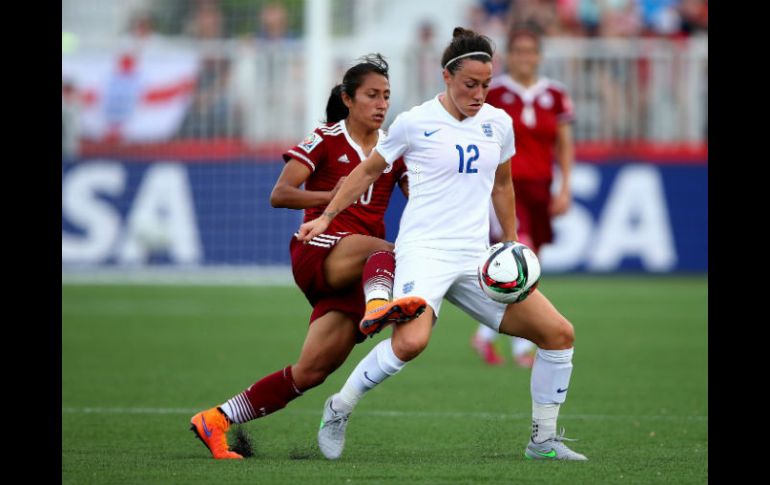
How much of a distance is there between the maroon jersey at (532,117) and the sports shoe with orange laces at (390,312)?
4.81m

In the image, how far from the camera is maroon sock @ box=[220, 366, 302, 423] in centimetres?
694

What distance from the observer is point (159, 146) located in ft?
63.9

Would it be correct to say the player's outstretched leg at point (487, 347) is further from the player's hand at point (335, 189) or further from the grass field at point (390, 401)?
the player's hand at point (335, 189)

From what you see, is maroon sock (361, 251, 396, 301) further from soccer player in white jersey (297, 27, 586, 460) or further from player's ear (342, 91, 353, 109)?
player's ear (342, 91, 353, 109)

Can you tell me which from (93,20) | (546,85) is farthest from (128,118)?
(546,85)

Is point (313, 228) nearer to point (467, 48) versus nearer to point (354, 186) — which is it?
point (354, 186)

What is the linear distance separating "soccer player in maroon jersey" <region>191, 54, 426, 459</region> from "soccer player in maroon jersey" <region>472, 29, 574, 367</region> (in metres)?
3.90

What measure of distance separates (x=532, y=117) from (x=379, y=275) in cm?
484

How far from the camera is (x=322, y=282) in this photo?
6.93m

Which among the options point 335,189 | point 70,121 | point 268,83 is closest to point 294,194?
point 335,189

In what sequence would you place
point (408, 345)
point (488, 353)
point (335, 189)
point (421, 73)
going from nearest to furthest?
point (408, 345) → point (335, 189) → point (488, 353) → point (421, 73)

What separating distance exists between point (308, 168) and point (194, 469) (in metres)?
1.66
